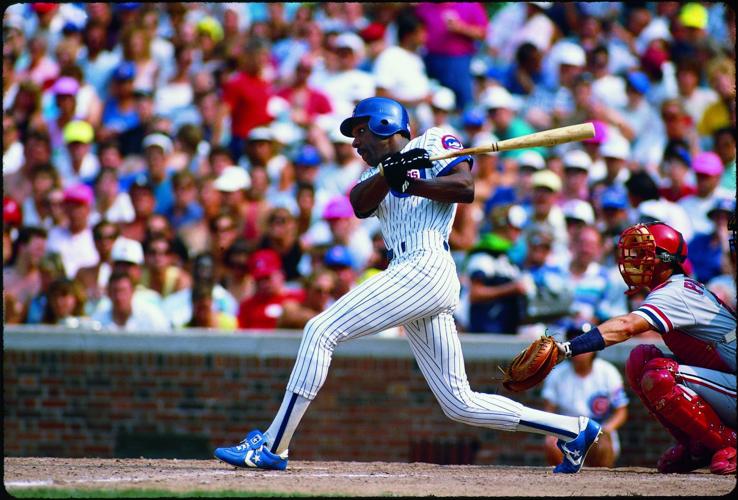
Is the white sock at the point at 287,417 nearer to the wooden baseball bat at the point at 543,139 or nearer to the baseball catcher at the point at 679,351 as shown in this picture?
the baseball catcher at the point at 679,351

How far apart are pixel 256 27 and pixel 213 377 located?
15.1 feet

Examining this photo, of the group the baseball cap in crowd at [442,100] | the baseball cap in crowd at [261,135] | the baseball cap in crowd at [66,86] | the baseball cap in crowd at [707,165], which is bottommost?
the baseball cap in crowd at [707,165]

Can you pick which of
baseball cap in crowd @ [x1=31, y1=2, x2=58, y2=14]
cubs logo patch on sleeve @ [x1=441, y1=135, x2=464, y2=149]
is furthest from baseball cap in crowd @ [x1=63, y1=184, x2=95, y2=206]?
cubs logo patch on sleeve @ [x1=441, y1=135, x2=464, y2=149]

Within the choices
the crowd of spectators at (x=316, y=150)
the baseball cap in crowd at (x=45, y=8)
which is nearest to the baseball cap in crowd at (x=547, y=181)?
the crowd of spectators at (x=316, y=150)

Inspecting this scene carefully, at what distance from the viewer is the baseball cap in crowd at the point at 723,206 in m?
9.55

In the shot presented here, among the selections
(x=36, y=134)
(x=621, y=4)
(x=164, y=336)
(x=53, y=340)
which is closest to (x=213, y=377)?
(x=164, y=336)

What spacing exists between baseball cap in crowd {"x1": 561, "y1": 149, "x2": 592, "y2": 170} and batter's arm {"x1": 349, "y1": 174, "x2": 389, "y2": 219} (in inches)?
179

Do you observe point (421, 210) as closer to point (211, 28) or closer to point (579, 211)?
point (579, 211)

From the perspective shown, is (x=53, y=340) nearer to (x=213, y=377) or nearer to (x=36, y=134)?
(x=213, y=377)

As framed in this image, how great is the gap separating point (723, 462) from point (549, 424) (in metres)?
0.87

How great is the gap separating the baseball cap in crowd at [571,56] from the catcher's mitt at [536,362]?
6333mm

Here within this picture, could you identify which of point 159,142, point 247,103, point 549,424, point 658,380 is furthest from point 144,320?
point 658,380

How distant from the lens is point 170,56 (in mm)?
12711

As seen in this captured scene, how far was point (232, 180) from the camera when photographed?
10.8 metres
